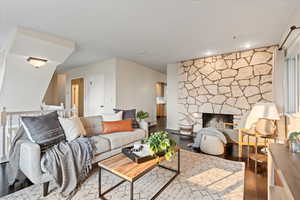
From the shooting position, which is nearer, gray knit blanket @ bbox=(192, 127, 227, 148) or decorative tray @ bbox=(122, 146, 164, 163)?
decorative tray @ bbox=(122, 146, 164, 163)

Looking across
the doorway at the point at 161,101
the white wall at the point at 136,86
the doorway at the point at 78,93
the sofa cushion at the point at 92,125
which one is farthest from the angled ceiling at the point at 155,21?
the doorway at the point at 161,101

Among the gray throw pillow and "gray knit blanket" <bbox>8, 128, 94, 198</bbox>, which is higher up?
the gray throw pillow

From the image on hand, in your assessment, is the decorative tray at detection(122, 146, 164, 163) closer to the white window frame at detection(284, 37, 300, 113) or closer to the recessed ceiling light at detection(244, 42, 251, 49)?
the white window frame at detection(284, 37, 300, 113)

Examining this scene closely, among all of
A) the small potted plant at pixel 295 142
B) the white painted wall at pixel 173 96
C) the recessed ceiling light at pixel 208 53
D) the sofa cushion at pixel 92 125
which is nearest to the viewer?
the small potted plant at pixel 295 142

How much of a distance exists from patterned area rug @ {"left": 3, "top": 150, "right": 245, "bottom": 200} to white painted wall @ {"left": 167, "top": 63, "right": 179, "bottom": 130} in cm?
294

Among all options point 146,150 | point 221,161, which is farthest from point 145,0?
point 221,161

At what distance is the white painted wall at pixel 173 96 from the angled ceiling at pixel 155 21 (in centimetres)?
167

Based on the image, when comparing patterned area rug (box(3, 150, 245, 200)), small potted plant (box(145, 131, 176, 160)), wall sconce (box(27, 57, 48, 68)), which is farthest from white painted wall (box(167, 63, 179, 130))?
wall sconce (box(27, 57, 48, 68))

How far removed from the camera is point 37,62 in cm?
332

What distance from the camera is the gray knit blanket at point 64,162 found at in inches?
66.0

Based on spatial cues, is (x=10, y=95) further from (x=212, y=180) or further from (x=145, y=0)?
(x=212, y=180)

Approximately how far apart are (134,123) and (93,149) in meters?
1.27

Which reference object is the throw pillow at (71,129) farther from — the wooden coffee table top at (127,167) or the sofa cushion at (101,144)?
the wooden coffee table top at (127,167)

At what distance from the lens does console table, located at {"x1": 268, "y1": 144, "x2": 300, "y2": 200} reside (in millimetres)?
791
